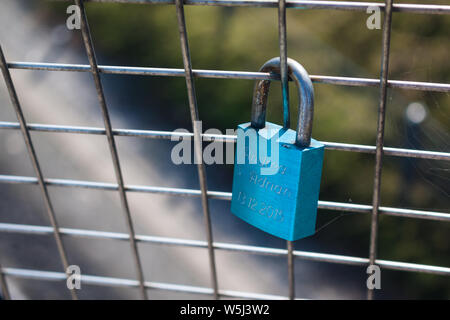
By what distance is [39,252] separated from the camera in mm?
3188

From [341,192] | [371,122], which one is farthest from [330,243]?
[371,122]

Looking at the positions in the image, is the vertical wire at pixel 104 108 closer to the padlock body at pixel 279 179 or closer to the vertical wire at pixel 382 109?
the padlock body at pixel 279 179

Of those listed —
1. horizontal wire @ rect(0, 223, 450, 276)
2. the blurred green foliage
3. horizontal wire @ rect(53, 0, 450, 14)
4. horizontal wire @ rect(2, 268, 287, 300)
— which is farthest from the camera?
the blurred green foliage

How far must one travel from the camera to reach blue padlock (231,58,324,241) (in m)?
0.92

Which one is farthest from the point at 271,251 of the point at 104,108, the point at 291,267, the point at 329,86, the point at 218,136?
the point at 329,86

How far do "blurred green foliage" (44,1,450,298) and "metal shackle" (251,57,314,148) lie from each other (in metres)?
0.73

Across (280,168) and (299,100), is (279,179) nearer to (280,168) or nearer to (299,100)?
(280,168)

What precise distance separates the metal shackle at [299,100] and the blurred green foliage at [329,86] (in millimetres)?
729

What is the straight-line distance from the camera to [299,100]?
3.06 ft

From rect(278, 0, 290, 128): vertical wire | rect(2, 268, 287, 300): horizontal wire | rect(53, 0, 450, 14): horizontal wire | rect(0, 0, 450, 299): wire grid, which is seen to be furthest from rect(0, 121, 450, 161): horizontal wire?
rect(2, 268, 287, 300): horizontal wire

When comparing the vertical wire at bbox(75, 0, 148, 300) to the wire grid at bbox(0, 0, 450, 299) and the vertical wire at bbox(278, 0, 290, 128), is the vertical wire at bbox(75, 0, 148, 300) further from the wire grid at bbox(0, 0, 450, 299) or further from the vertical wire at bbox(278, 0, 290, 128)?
the vertical wire at bbox(278, 0, 290, 128)

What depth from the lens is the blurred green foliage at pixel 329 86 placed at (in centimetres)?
256

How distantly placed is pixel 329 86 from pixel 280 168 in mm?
2642
